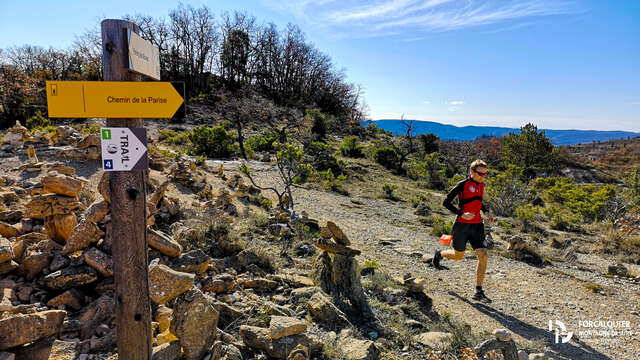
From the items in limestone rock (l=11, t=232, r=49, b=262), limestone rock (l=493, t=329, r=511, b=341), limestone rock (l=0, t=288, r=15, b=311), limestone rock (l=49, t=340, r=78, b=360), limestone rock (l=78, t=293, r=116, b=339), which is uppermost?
limestone rock (l=11, t=232, r=49, b=262)

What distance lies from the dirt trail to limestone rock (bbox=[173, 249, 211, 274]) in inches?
119

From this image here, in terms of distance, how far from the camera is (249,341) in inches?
→ 104

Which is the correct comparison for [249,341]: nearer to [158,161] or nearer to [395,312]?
[395,312]

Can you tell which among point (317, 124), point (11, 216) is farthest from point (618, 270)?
point (317, 124)

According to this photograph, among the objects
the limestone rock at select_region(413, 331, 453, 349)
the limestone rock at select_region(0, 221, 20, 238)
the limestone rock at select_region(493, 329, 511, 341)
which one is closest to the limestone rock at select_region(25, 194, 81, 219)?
the limestone rock at select_region(0, 221, 20, 238)

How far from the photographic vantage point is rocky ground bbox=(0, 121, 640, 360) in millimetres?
2455

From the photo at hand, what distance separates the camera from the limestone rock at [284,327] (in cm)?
262

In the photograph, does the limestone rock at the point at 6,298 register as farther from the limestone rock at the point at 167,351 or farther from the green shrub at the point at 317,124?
the green shrub at the point at 317,124

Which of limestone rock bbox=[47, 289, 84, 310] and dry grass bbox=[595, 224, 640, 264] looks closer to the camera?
limestone rock bbox=[47, 289, 84, 310]

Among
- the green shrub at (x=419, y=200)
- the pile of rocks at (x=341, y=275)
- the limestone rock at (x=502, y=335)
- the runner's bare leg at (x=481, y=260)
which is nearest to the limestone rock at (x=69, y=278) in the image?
the pile of rocks at (x=341, y=275)

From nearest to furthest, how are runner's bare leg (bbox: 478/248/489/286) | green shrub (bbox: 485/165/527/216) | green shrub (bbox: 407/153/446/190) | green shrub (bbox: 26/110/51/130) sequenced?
runner's bare leg (bbox: 478/248/489/286) → green shrub (bbox: 485/165/527/216) → green shrub (bbox: 26/110/51/130) → green shrub (bbox: 407/153/446/190)

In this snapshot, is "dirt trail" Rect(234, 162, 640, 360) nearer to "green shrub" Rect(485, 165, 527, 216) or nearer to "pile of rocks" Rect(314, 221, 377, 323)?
"pile of rocks" Rect(314, 221, 377, 323)

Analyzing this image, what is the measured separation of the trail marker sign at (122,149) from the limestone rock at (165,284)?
1.10 meters

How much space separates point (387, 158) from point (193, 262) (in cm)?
1830
